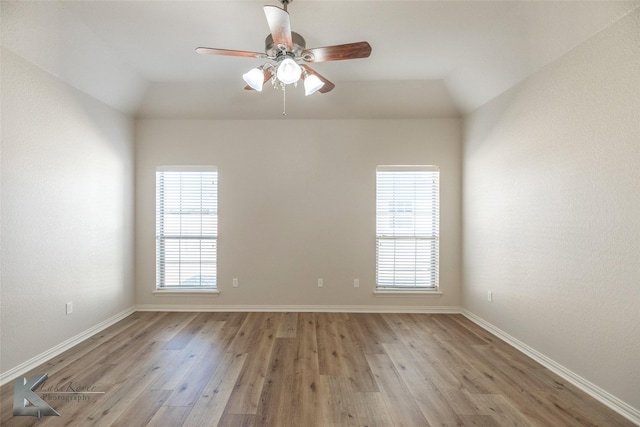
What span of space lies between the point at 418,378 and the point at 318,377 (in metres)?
0.88

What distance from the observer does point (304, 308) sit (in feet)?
12.8

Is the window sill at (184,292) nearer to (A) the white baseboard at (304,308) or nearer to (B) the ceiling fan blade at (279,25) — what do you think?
(A) the white baseboard at (304,308)

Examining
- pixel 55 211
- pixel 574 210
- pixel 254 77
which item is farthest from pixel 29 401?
pixel 574 210

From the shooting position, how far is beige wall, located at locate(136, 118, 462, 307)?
3924mm

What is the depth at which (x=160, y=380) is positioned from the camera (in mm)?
2262

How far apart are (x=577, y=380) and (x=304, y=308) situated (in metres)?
2.94

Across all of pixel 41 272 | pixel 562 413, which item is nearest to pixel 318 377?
pixel 562 413

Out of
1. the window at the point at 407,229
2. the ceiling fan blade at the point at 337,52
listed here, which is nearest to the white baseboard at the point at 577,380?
the window at the point at 407,229

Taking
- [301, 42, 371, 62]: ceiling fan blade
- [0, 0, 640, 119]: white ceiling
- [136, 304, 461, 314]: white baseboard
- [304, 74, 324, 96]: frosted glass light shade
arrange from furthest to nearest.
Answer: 1. [136, 304, 461, 314]: white baseboard
2. [0, 0, 640, 119]: white ceiling
3. [304, 74, 324, 96]: frosted glass light shade
4. [301, 42, 371, 62]: ceiling fan blade

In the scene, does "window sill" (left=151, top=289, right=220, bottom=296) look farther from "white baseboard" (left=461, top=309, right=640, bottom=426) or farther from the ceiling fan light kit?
"white baseboard" (left=461, top=309, right=640, bottom=426)

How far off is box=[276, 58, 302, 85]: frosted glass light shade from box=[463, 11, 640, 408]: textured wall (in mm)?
2363

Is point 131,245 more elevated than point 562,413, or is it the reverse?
point 131,245

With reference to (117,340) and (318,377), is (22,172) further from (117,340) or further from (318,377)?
(318,377)

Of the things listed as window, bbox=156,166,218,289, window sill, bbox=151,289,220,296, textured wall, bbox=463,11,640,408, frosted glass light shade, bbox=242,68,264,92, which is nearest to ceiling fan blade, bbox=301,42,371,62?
frosted glass light shade, bbox=242,68,264,92
